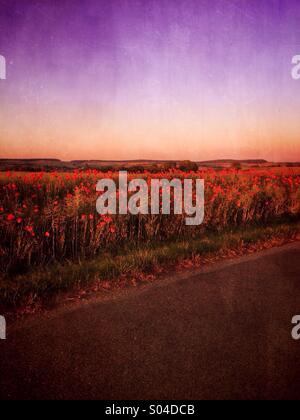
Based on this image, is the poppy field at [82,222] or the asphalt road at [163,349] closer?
the asphalt road at [163,349]

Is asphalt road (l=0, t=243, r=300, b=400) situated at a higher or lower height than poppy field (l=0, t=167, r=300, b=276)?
lower

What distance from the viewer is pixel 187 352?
2770mm

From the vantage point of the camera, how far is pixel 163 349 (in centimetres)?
281

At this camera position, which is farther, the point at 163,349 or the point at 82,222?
the point at 82,222

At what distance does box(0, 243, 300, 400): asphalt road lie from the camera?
238 centimetres

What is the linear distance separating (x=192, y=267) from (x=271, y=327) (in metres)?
1.85

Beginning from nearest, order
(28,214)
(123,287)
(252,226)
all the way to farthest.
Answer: (123,287)
(28,214)
(252,226)

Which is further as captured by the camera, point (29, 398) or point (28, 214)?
point (28, 214)

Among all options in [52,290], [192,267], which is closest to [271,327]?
[192,267]

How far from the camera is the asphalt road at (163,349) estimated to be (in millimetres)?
2375

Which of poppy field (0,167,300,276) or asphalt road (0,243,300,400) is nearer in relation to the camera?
asphalt road (0,243,300,400)

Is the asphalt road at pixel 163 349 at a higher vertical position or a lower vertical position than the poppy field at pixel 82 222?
lower

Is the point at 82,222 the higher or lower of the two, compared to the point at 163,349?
A: higher

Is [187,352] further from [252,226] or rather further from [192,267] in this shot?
[252,226]
